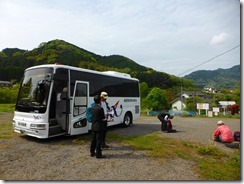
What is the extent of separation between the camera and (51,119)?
792cm

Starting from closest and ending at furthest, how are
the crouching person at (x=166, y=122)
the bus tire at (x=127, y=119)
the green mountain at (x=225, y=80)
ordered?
the green mountain at (x=225, y=80), the crouching person at (x=166, y=122), the bus tire at (x=127, y=119)

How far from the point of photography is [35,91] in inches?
307

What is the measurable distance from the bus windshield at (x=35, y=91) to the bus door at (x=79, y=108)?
1164 millimetres

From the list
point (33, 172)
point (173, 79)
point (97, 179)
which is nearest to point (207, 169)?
point (97, 179)

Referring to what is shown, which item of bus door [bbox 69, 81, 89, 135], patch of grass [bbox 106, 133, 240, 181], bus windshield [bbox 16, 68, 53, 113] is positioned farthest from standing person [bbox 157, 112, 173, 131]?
bus windshield [bbox 16, 68, 53, 113]

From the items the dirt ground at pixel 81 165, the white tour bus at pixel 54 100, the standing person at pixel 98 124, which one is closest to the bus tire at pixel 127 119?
the white tour bus at pixel 54 100

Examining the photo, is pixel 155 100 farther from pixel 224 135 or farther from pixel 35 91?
pixel 35 91

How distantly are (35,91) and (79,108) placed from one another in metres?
1.85

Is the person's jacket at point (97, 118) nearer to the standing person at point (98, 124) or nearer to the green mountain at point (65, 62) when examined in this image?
the standing person at point (98, 124)

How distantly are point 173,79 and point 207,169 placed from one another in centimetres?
6849

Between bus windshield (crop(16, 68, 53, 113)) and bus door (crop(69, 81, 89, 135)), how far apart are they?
45.8 inches

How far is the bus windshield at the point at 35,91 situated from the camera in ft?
24.9

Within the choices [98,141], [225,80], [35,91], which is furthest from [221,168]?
[225,80]

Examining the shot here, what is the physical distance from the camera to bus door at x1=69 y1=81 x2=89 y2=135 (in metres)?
8.32
